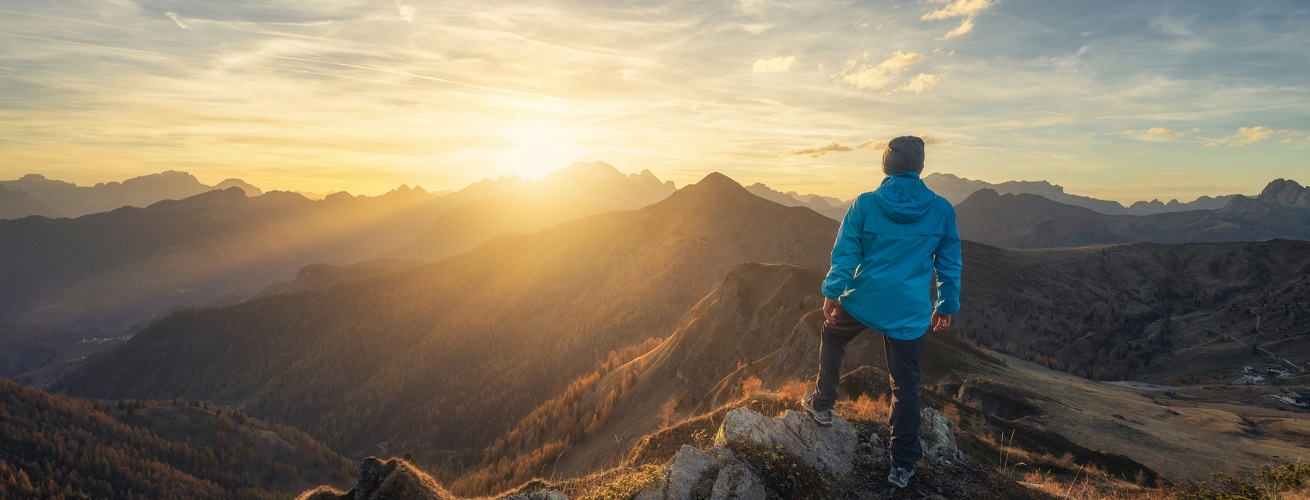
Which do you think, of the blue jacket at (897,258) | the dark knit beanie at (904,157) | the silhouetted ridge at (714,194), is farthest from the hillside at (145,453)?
the silhouetted ridge at (714,194)

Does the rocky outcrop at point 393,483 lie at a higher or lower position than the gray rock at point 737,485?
lower

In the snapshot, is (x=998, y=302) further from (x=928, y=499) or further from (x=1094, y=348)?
(x=928, y=499)

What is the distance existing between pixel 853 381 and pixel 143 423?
129m

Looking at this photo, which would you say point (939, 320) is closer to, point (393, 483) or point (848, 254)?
point (848, 254)

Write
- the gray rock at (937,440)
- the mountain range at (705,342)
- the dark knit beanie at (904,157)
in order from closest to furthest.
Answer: the dark knit beanie at (904,157), the gray rock at (937,440), the mountain range at (705,342)

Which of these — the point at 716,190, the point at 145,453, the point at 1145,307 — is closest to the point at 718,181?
the point at 716,190

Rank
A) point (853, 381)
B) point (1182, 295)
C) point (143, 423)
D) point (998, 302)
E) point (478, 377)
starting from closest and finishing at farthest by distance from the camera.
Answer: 1. point (853, 381)
2. point (143, 423)
3. point (998, 302)
4. point (1182, 295)
5. point (478, 377)

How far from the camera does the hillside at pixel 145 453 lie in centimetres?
7512

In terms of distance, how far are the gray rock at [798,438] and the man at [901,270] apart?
2.96ft

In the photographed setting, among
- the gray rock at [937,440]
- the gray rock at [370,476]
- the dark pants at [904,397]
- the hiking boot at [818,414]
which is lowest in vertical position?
the gray rock at [370,476]

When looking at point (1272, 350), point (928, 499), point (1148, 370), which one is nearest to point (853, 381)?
point (928, 499)

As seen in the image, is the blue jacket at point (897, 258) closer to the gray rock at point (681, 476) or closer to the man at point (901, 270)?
the man at point (901, 270)

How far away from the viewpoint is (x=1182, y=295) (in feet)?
431

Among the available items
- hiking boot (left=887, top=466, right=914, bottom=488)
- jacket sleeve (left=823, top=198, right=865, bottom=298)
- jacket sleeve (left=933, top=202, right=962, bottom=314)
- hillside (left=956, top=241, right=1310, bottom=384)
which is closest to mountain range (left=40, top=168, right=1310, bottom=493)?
hillside (left=956, top=241, right=1310, bottom=384)
